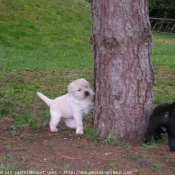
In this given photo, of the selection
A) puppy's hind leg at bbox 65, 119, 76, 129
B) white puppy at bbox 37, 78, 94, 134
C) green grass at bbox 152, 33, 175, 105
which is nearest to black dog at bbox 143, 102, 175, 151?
white puppy at bbox 37, 78, 94, 134

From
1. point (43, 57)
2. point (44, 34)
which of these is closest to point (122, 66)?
point (43, 57)

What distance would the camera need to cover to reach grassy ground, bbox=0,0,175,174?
4.10 metres

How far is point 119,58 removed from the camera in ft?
14.0

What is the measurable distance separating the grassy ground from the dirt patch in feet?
0.04

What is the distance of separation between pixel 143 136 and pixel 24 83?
16.4 ft

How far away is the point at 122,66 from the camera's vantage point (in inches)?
169

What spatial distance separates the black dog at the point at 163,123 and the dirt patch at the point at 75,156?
0.15m

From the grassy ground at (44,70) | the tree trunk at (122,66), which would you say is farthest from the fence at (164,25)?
the tree trunk at (122,66)

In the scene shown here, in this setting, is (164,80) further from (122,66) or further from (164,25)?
(164,25)

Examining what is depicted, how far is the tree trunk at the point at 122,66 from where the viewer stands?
4.23 m

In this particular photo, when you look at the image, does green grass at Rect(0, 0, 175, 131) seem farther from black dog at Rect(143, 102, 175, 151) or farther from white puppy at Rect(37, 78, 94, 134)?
black dog at Rect(143, 102, 175, 151)

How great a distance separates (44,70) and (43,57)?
276cm

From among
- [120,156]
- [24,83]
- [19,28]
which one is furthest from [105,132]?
[19,28]

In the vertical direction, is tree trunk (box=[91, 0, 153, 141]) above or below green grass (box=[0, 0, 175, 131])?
above
